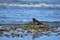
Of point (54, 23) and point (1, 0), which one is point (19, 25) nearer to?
point (54, 23)

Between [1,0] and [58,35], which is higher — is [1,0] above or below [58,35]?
above

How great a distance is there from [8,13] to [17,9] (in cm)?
23

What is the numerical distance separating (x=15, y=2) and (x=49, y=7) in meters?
0.53

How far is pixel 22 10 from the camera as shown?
3031mm

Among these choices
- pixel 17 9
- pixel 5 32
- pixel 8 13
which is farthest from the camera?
pixel 17 9

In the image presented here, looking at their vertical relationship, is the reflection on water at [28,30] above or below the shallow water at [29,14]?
below

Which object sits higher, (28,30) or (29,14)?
(29,14)

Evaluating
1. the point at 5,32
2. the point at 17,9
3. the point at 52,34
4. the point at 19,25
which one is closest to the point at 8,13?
the point at 17,9

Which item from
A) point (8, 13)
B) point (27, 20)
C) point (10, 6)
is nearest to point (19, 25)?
point (27, 20)

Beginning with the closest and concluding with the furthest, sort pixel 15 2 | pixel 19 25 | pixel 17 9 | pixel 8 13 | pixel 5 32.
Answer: pixel 5 32 → pixel 19 25 → pixel 8 13 → pixel 17 9 → pixel 15 2

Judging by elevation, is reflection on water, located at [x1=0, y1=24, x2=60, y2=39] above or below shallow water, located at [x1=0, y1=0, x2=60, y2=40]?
below

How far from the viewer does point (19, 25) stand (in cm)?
251

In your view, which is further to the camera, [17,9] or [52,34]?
[17,9]

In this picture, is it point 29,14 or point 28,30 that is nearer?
point 28,30
